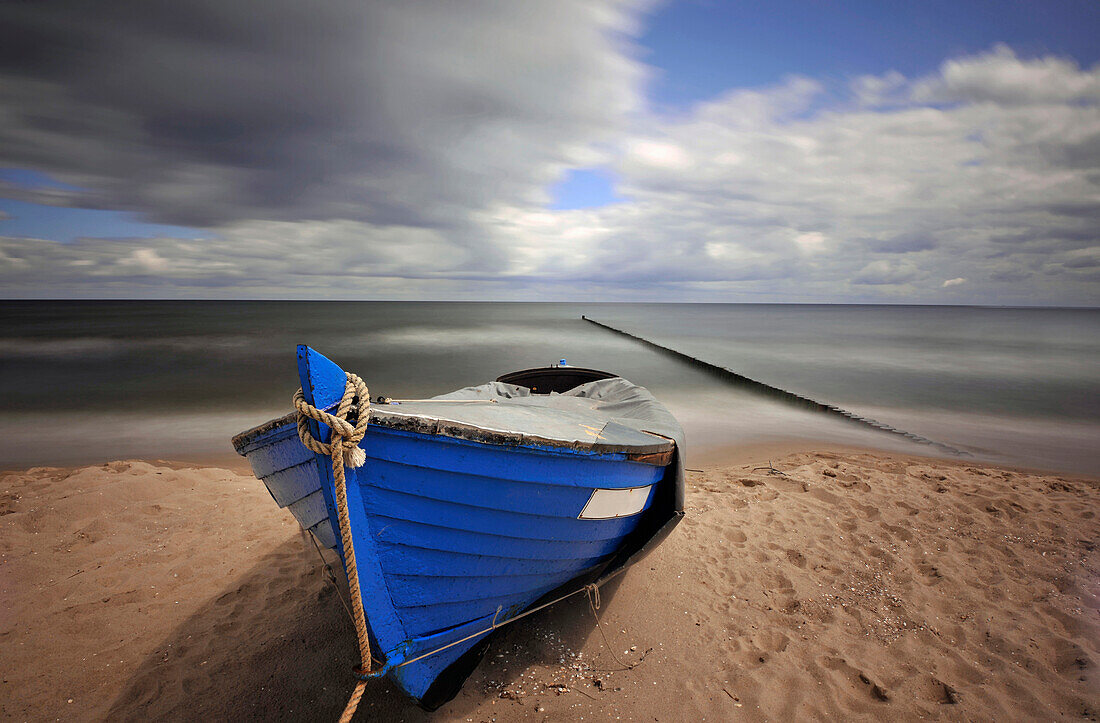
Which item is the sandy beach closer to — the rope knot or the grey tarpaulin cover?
the grey tarpaulin cover

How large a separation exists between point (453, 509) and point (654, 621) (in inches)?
94.2

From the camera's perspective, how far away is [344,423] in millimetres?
2283

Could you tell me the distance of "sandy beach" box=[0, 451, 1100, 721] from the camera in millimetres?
3197

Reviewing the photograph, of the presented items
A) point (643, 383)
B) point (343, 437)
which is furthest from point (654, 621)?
point (643, 383)

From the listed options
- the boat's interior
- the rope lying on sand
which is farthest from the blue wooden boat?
the rope lying on sand

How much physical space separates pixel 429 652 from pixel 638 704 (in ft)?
5.00

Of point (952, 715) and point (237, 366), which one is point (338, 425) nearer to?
point (952, 715)

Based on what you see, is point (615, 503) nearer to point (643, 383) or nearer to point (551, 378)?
point (551, 378)

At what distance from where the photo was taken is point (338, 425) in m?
2.26

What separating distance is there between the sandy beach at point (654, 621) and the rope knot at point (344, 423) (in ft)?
7.08

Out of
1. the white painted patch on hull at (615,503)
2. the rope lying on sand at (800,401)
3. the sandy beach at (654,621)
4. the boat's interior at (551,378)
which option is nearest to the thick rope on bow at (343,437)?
the white painted patch on hull at (615,503)

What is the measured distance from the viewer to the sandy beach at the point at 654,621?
320 centimetres

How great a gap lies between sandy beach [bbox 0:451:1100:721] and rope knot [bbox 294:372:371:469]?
2.16m

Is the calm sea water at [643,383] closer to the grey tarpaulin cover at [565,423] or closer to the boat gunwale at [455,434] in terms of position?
the grey tarpaulin cover at [565,423]
